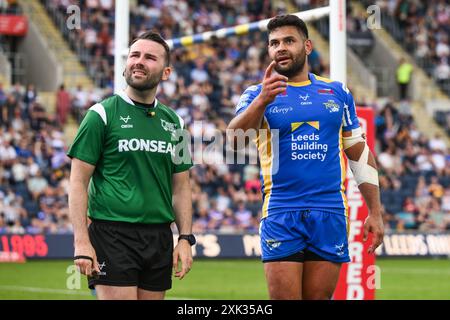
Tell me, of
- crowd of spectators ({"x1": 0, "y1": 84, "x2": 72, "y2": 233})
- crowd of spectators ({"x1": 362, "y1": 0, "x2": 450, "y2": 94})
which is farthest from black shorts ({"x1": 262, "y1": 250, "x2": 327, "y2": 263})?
crowd of spectators ({"x1": 362, "y1": 0, "x2": 450, "y2": 94})

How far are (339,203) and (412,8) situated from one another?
28.8m

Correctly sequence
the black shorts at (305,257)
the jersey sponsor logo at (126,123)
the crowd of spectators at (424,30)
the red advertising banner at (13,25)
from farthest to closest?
the crowd of spectators at (424,30), the red advertising banner at (13,25), the black shorts at (305,257), the jersey sponsor logo at (126,123)

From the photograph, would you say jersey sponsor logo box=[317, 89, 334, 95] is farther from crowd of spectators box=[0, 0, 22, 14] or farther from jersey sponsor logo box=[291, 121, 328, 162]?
crowd of spectators box=[0, 0, 22, 14]

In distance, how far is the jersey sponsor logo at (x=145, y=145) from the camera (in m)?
6.27

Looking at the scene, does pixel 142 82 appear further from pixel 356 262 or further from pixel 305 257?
pixel 356 262

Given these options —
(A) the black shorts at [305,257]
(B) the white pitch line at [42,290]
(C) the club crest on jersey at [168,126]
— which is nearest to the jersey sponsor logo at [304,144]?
(A) the black shorts at [305,257]

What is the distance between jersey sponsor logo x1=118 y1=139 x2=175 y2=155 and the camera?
6.27 metres

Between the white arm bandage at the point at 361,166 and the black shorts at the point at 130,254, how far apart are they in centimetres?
159

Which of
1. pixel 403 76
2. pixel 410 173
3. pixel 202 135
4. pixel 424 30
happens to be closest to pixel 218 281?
pixel 202 135

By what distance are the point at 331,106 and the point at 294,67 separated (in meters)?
0.36

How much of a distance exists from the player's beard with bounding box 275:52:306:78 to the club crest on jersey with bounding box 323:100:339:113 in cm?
29

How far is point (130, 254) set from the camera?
623cm

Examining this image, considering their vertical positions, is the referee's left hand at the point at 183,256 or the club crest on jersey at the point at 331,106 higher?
the club crest on jersey at the point at 331,106

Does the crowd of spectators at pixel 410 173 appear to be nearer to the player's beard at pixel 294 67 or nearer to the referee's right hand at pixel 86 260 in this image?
the player's beard at pixel 294 67
